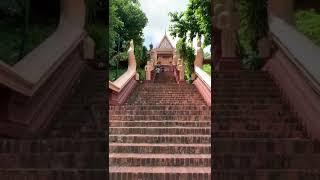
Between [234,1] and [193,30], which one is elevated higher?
[193,30]

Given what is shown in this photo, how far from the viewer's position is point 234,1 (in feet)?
16.1

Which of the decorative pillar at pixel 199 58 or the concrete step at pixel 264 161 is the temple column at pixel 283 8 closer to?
the concrete step at pixel 264 161

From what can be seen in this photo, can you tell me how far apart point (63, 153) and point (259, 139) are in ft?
2.94

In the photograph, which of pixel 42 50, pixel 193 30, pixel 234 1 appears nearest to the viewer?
pixel 42 50

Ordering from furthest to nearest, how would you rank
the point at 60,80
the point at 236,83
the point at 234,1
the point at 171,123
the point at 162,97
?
1. the point at 162,97
2. the point at 234,1
3. the point at 236,83
4. the point at 171,123
5. the point at 60,80

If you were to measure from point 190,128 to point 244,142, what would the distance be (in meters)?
1.24

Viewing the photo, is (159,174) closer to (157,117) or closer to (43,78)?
(43,78)

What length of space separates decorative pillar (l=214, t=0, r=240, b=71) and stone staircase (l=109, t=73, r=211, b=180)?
74cm

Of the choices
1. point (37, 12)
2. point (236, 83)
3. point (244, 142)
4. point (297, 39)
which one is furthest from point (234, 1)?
point (244, 142)

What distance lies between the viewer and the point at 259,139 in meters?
2.60

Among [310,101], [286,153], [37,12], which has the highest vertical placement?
[37,12]

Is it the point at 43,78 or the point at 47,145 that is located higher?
the point at 43,78

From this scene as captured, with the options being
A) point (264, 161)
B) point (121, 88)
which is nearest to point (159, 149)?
point (264, 161)

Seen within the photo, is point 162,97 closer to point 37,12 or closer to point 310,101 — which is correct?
point 37,12
